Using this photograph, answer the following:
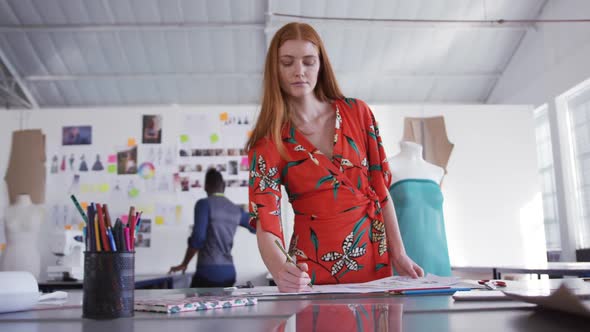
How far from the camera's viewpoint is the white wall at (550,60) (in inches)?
242

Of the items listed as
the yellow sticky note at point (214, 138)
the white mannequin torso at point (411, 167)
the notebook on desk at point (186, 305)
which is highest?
the yellow sticky note at point (214, 138)

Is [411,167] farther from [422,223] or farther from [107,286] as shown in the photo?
[107,286]

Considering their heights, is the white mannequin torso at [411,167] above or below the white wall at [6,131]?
below

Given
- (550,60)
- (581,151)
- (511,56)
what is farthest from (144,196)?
(511,56)

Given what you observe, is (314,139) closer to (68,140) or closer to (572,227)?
(68,140)

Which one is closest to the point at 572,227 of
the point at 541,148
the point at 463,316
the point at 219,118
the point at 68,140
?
the point at 541,148

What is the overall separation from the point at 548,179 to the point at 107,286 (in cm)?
735

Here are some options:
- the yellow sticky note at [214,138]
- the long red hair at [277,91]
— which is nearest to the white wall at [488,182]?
the yellow sticky note at [214,138]

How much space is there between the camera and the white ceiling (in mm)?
7387

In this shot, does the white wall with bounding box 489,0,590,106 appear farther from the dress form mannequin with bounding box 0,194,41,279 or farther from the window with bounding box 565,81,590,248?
the dress form mannequin with bounding box 0,194,41,279

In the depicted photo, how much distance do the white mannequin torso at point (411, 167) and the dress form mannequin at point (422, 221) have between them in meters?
0.03

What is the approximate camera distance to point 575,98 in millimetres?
6441

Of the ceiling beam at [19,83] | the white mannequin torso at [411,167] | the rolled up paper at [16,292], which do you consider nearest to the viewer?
the rolled up paper at [16,292]

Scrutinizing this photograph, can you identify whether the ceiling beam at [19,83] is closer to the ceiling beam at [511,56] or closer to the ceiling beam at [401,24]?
the ceiling beam at [401,24]
